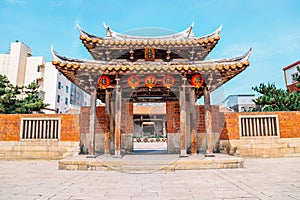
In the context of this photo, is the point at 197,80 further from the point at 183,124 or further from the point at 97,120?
the point at 97,120

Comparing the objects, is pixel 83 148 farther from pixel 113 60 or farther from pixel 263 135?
pixel 263 135

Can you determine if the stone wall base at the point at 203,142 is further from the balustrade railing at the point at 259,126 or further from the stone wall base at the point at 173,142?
the balustrade railing at the point at 259,126

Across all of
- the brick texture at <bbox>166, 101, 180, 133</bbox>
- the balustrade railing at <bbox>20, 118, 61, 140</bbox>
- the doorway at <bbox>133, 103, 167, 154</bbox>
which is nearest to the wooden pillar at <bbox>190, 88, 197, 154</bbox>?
the brick texture at <bbox>166, 101, 180, 133</bbox>

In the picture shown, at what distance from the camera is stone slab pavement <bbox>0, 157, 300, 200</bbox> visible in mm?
4242

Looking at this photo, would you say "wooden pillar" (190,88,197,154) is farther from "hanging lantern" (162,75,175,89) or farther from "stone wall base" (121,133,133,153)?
"stone wall base" (121,133,133,153)

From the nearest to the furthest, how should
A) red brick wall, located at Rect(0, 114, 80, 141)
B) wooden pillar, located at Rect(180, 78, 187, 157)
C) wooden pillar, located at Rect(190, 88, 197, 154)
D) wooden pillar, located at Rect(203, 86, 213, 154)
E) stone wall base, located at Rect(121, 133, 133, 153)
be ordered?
wooden pillar, located at Rect(180, 78, 187, 157)
wooden pillar, located at Rect(203, 86, 213, 154)
wooden pillar, located at Rect(190, 88, 197, 154)
red brick wall, located at Rect(0, 114, 80, 141)
stone wall base, located at Rect(121, 133, 133, 153)

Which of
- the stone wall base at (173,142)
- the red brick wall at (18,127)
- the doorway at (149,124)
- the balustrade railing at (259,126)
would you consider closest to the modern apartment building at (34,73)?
the doorway at (149,124)

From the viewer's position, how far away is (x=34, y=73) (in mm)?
31016

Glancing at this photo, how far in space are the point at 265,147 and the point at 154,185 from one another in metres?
6.88

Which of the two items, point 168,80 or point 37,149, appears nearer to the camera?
point 168,80

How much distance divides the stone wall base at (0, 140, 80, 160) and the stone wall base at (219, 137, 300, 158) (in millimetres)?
7304

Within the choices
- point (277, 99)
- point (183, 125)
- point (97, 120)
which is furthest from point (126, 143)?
point (277, 99)

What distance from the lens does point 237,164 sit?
716cm

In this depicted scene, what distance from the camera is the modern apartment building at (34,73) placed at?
29.3 metres
